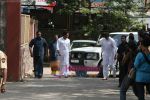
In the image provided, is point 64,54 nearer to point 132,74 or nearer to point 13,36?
point 13,36

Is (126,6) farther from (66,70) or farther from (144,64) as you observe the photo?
(144,64)

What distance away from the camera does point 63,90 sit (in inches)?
695

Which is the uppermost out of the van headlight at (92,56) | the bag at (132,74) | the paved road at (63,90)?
the bag at (132,74)

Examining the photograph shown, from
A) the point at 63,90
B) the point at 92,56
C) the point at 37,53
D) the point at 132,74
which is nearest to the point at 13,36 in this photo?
the point at 37,53

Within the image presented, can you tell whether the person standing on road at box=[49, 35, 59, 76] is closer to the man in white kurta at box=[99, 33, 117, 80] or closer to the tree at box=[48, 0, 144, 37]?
the man in white kurta at box=[99, 33, 117, 80]

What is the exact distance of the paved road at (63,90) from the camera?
15.8 m

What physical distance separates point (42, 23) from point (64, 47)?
1645cm

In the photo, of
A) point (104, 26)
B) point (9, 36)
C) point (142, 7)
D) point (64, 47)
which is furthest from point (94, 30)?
point (9, 36)

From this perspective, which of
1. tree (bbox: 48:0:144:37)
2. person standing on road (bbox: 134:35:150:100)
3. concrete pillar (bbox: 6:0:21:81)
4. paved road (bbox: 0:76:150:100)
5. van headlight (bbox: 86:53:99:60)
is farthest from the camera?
tree (bbox: 48:0:144:37)

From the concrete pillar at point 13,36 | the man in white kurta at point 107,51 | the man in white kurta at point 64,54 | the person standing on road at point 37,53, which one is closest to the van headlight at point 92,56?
the man in white kurta at point 64,54

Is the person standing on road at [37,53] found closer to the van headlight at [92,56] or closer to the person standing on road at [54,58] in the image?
the person standing on road at [54,58]

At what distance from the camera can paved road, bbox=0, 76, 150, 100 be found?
51.9 feet

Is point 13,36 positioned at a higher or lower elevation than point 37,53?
higher

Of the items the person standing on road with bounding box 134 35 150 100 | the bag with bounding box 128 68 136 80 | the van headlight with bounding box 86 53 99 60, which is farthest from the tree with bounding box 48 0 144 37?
the person standing on road with bounding box 134 35 150 100
